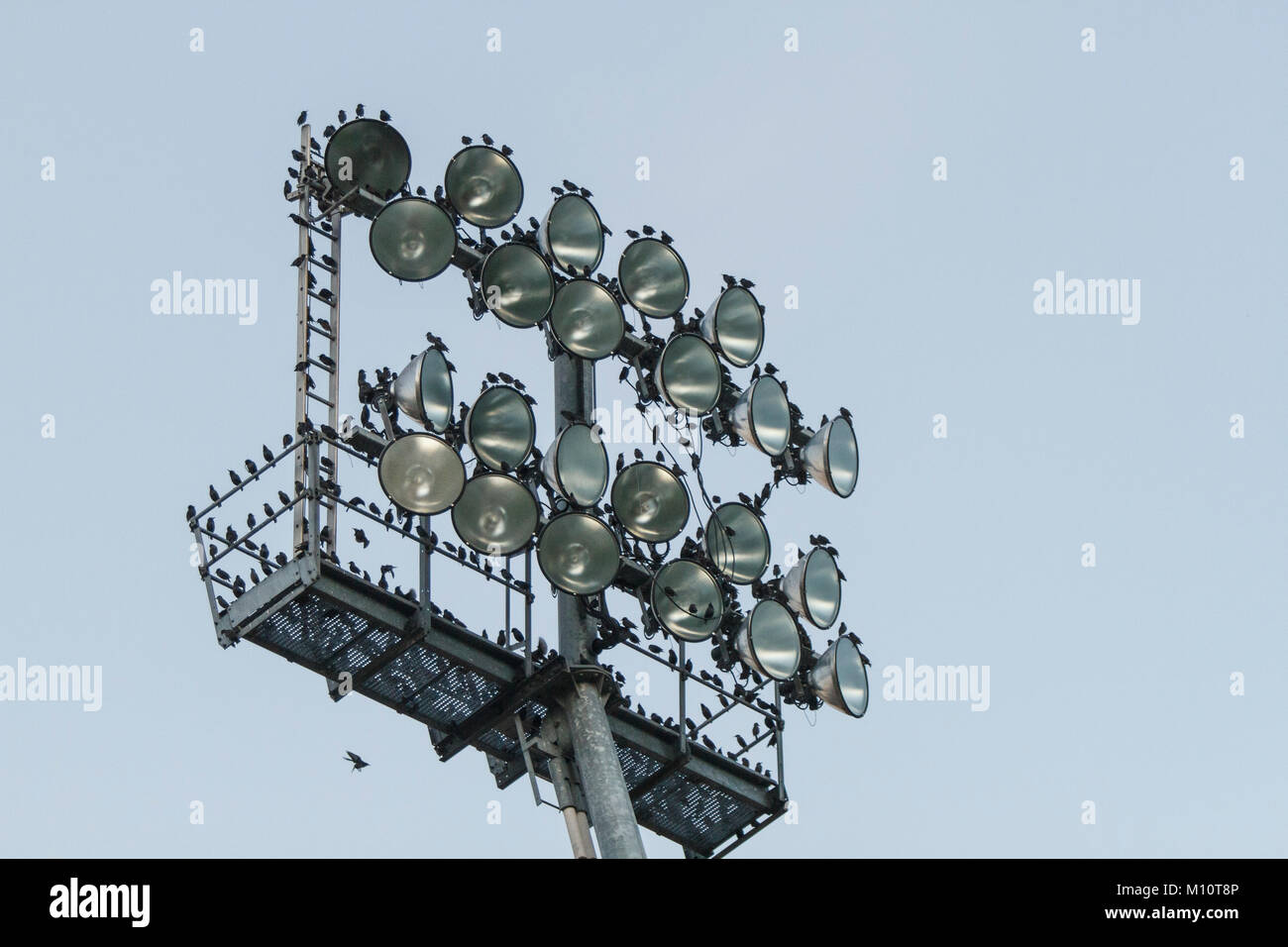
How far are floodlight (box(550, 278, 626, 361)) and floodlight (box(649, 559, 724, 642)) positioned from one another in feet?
8.84

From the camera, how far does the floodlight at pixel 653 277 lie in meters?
31.4

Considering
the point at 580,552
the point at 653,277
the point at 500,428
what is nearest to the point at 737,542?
the point at 580,552

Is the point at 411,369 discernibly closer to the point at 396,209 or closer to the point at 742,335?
the point at 396,209

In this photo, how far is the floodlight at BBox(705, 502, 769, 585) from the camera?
30.5 m

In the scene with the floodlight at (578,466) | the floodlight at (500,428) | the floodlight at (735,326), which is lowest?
the floodlight at (578,466)

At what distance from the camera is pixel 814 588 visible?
31266 millimetres

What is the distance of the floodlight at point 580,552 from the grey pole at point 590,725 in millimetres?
573

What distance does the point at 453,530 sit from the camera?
90.5 ft

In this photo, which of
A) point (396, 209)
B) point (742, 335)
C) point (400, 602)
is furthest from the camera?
point (742, 335)

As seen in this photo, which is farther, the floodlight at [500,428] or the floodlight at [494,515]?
the floodlight at [500,428]

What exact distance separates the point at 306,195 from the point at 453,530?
4443 mm

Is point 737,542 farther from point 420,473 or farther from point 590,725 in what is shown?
point 420,473

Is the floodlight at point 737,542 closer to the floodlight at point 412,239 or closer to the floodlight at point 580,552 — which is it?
the floodlight at point 580,552
